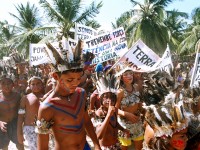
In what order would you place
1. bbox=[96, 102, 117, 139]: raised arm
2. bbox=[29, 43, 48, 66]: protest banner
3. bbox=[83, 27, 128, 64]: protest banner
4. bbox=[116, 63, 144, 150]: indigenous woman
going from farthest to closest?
1. bbox=[29, 43, 48, 66]: protest banner
2. bbox=[83, 27, 128, 64]: protest banner
3. bbox=[116, 63, 144, 150]: indigenous woman
4. bbox=[96, 102, 117, 139]: raised arm

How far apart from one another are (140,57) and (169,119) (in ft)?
13.1

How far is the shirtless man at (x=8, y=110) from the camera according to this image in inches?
221

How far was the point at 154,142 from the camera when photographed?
2740mm

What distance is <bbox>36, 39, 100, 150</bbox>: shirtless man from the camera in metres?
3.13

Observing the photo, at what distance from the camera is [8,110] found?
5.75 m

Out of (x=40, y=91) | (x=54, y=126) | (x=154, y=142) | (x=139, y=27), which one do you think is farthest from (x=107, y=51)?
(x=139, y=27)

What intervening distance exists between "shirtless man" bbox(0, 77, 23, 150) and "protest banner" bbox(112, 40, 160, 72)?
2.17 m

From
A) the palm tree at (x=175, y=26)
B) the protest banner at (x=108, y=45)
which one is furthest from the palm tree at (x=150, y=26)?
the protest banner at (x=108, y=45)

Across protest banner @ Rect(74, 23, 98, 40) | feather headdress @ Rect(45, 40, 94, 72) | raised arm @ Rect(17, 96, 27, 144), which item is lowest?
raised arm @ Rect(17, 96, 27, 144)

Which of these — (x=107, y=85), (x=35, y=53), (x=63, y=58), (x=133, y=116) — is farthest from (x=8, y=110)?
(x=35, y=53)

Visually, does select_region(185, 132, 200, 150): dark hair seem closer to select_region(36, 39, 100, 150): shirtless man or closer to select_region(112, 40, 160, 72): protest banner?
select_region(36, 39, 100, 150): shirtless man

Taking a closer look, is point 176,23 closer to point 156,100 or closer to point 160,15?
point 160,15

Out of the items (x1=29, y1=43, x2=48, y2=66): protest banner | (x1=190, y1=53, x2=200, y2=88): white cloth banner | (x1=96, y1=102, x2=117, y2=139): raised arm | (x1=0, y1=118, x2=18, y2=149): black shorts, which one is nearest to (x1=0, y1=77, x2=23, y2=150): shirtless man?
(x1=0, y1=118, x2=18, y2=149): black shorts

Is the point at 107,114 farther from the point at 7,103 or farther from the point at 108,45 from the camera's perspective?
the point at 108,45
